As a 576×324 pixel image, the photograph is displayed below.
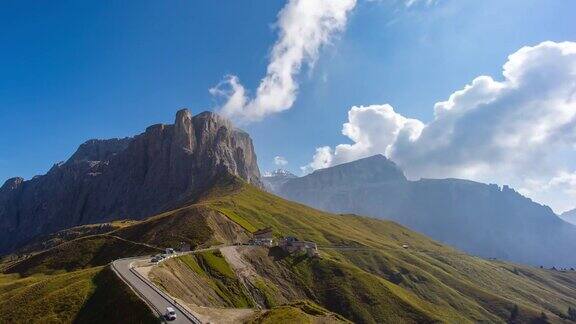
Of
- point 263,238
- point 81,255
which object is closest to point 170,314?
point 81,255

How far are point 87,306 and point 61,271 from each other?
265 ft

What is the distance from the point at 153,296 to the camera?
7762 cm

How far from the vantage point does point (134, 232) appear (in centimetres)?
18250

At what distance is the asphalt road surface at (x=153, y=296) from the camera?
68.0m

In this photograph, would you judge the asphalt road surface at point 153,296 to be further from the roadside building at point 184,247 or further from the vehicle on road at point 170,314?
the roadside building at point 184,247

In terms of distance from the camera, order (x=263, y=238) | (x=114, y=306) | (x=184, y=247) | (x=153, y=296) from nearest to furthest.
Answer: (x=114, y=306) → (x=153, y=296) → (x=184, y=247) → (x=263, y=238)

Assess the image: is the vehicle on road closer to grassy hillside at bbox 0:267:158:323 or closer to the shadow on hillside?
the shadow on hillside

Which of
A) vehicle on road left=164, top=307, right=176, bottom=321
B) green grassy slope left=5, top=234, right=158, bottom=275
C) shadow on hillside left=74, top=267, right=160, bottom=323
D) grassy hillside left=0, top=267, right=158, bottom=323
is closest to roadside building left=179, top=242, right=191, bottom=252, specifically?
green grassy slope left=5, top=234, right=158, bottom=275

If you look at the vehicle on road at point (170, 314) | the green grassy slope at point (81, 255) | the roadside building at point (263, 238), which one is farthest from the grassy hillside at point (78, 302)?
the roadside building at point (263, 238)

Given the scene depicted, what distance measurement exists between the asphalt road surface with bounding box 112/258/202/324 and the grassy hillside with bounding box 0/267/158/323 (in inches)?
71.1

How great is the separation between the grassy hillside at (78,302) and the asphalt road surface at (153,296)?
1.81 metres

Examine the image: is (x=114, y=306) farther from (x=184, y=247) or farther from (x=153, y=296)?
(x=184, y=247)

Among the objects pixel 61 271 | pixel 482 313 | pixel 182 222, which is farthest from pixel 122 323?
pixel 482 313

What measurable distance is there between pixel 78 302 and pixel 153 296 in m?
15.4
